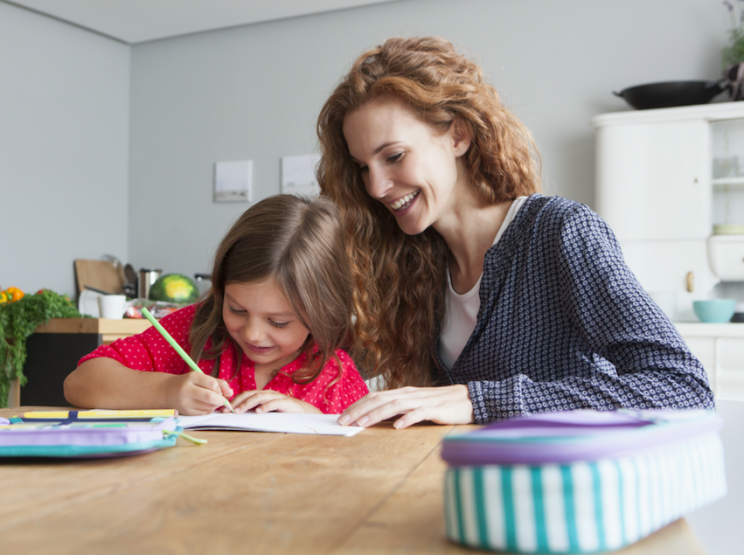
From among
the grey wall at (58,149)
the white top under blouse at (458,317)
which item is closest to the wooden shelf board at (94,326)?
the white top under blouse at (458,317)

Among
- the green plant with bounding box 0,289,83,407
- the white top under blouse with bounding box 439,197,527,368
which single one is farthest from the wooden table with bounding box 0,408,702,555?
the green plant with bounding box 0,289,83,407

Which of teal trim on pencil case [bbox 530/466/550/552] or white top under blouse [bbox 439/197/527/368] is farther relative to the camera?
white top under blouse [bbox 439/197/527/368]

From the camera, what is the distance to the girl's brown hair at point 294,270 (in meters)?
1.17

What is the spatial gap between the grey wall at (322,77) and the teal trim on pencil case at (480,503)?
8.79 ft

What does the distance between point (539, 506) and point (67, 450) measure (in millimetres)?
431

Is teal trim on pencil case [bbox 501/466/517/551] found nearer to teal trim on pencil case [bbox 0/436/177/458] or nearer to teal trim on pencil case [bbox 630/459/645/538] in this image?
teal trim on pencil case [bbox 630/459/645/538]

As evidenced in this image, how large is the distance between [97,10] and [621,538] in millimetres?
3982

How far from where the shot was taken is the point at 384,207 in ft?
4.96

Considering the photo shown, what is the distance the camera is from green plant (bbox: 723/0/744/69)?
2.86 m

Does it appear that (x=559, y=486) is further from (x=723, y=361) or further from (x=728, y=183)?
(x=728, y=183)

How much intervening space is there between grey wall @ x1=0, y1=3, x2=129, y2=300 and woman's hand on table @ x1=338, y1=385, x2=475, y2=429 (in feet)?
10.7

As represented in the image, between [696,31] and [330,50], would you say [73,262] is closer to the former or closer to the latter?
[330,50]

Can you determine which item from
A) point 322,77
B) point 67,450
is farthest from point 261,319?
point 322,77

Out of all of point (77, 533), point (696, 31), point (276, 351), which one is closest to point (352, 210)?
point (276, 351)
